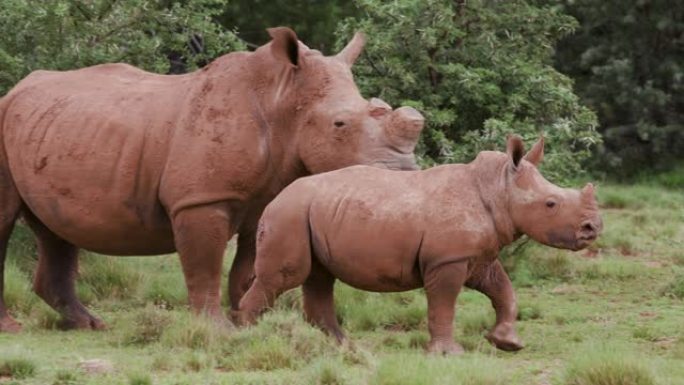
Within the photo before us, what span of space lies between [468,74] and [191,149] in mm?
3712

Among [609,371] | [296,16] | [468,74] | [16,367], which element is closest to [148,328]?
[16,367]

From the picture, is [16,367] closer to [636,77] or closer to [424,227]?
[424,227]

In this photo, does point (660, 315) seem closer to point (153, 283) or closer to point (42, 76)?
point (153, 283)

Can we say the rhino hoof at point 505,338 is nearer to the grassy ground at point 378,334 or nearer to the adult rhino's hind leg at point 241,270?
the grassy ground at point 378,334

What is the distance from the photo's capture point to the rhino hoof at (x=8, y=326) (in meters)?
10.2

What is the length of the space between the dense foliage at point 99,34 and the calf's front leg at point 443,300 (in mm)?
4971

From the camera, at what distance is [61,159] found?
1017cm

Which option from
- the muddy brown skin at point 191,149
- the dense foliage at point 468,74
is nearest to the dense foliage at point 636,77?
the dense foliage at point 468,74

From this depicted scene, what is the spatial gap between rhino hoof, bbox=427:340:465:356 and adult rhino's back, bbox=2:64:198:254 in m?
2.16

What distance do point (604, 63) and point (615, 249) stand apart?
24.7 ft

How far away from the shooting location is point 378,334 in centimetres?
1007

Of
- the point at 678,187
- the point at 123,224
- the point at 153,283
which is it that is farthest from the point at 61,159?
the point at 678,187

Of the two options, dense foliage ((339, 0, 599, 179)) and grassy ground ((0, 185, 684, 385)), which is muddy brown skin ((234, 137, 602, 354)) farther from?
dense foliage ((339, 0, 599, 179))

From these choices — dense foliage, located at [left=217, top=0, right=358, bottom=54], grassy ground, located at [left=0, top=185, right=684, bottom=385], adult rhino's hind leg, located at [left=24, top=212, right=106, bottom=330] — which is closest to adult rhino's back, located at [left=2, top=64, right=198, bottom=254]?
adult rhino's hind leg, located at [left=24, top=212, right=106, bottom=330]
